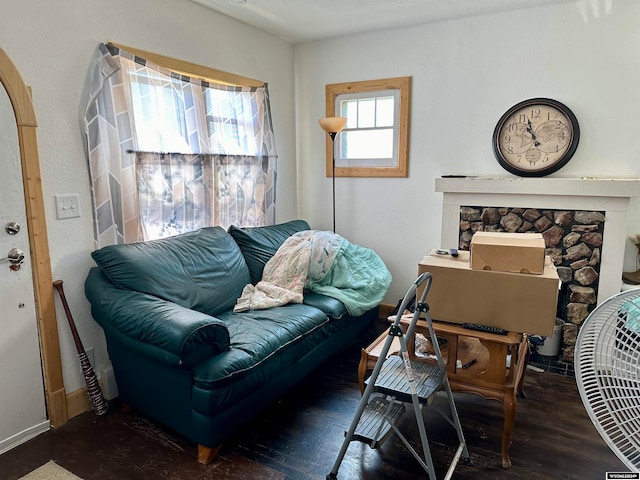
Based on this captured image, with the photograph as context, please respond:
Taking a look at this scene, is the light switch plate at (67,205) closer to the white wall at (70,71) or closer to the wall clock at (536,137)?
the white wall at (70,71)

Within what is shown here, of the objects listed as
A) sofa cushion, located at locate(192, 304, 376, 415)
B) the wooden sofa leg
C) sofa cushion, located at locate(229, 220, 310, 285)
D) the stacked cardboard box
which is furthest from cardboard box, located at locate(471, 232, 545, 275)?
sofa cushion, located at locate(229, 220, 310, 285)

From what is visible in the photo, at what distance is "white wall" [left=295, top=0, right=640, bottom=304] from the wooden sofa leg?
7.20ft

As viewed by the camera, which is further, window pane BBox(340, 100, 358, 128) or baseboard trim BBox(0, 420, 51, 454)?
window pane BBox(340, 100, 358, 128)

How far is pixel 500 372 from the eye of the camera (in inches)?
75.9

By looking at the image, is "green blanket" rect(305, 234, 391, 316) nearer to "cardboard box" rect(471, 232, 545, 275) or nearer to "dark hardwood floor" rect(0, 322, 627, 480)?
"dark hardwood floor" rect(0, 322, 627, 480)

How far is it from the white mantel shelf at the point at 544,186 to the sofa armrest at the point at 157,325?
1989mm

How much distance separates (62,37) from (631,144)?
3440 mm

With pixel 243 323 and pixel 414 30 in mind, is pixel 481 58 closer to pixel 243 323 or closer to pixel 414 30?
pixel 414 30

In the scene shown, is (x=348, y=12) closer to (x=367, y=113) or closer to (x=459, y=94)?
(x=367, y=113)

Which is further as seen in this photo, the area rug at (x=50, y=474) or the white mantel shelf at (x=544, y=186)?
the white mantel shelf at (x=544, y=186)

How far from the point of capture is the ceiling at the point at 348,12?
290 cm

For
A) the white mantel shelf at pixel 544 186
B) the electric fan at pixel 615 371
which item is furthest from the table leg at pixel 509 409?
the white mantel shelf at pixel 544 186

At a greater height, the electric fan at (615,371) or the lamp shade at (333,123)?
the lamp shade at (333,123)

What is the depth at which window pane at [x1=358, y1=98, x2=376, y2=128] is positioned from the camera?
3.67m
